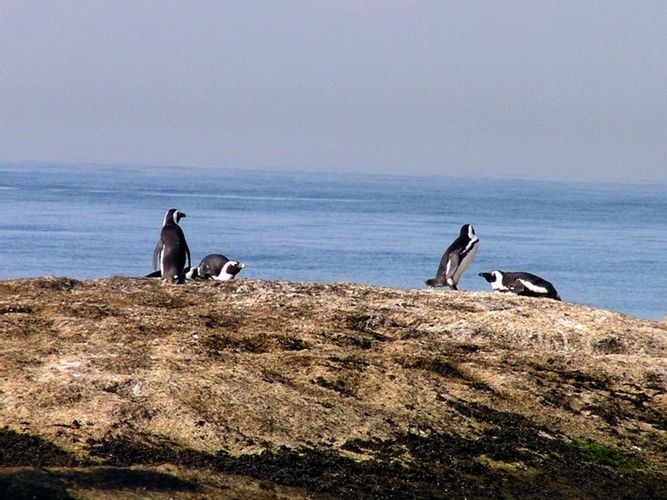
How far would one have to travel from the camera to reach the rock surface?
30.6 feet

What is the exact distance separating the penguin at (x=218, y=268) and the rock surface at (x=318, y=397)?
4.81 metres

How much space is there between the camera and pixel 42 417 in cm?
977

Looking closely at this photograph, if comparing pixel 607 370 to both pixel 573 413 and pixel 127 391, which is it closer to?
pixel 573 413

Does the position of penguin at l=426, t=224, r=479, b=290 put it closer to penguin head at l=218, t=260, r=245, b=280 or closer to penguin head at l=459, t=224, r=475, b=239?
penguin head at l=459, t=224, r=475, b=239

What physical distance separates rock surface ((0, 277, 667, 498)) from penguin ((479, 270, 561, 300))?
13.3 feet

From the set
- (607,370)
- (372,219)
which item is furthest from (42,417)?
(372,219)

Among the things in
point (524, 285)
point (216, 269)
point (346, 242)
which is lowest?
point (346, 242)

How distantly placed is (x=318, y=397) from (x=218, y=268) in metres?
9.43

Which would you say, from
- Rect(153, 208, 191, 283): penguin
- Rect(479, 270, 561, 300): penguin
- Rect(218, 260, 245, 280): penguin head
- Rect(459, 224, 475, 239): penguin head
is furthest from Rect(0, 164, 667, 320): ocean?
Rect(153, 208, 191, 283): penguin

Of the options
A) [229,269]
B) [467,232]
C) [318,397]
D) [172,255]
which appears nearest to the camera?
[318,397]

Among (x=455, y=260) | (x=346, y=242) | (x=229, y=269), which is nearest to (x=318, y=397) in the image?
(x=229, y=269)

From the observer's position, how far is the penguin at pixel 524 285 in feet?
61.9

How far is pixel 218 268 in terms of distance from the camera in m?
20.1

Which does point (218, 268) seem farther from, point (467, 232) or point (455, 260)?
point (467, 232)
